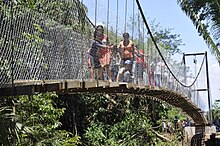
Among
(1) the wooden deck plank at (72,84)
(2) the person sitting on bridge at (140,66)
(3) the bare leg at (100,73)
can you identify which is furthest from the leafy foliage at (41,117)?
(2) the person sitting on bridge at (140,66)

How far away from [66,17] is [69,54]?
0.40m

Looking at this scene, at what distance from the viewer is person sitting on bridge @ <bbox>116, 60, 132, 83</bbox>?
4.60 meters

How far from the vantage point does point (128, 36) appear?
4.90 metres

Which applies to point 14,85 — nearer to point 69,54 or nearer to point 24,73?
point 24,73

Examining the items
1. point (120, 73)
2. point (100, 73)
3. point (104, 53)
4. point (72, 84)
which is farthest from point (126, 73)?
point (72, 84)

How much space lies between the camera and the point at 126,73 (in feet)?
15.6

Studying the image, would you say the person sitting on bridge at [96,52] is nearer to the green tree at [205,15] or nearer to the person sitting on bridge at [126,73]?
the person sitting on bridge at [126,73]

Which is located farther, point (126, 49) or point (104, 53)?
point (126, 49)

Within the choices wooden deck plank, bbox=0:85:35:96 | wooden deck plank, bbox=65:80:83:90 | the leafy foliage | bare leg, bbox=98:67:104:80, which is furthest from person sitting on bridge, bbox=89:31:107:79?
the leafy foliage

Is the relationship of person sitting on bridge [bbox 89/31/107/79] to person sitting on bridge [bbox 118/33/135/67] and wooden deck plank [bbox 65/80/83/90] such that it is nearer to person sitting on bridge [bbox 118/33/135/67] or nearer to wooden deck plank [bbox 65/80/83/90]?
wooden deck plank [bbox 65/80/83/90]

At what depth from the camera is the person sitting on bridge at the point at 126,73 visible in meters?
4.60

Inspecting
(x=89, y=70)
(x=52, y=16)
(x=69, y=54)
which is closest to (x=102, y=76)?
(x=89, y=70)

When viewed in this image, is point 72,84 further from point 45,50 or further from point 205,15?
point 205,15

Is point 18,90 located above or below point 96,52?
below
